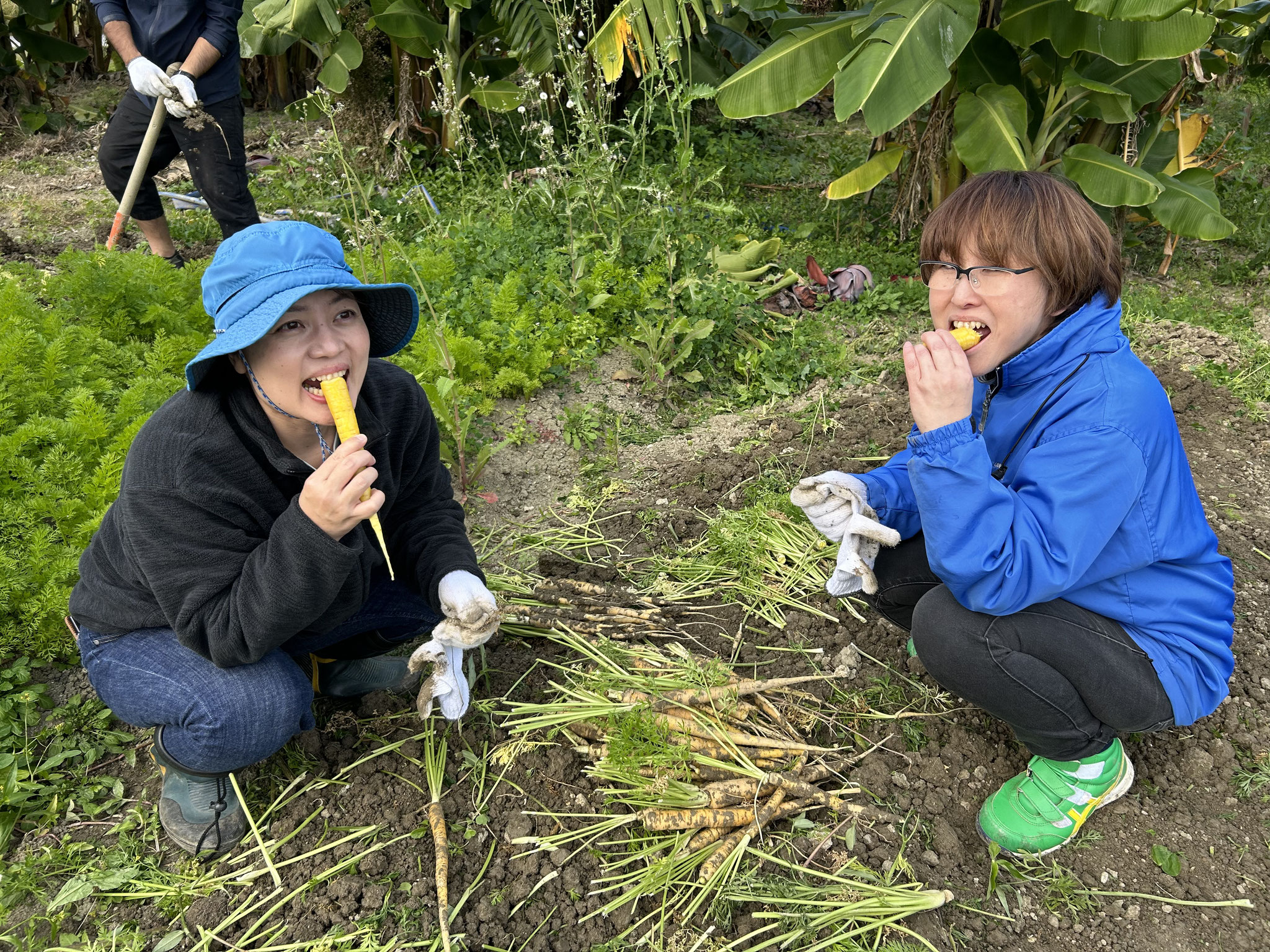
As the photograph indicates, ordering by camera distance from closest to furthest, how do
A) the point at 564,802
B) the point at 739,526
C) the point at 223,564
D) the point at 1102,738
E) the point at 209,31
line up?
1. the point at 223,564
2. the point at 1102,738
3. the point at 564,802
4. the point at 739,526
5. the point at 209,31

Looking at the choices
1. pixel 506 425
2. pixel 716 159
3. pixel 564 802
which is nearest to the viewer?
pixel 564 802

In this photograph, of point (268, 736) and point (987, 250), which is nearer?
point (987, 250)

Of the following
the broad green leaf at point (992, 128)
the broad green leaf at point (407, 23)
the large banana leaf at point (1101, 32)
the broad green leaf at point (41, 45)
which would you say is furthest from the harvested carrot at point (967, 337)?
the broad green leaf at point (41, 45)

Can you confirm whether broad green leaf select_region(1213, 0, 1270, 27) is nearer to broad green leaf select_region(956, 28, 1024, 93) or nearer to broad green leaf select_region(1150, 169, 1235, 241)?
broad green leaf select_region(1150, 169, 1235, 241)

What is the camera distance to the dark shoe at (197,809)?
6.60ft

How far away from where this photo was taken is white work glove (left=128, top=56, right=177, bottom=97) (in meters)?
4.63

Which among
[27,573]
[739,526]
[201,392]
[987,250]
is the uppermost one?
[201,392]

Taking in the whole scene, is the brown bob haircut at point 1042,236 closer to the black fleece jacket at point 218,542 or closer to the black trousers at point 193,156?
the black fleece jacket at point 218,542

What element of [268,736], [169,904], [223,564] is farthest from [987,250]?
[169,904]

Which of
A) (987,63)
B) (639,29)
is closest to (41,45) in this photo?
(639,29)

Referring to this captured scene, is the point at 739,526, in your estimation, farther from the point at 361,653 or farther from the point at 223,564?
the point at 223,564

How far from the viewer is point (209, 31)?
4.82 m

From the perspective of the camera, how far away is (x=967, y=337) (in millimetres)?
1900

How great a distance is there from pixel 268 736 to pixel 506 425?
206cm
